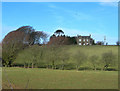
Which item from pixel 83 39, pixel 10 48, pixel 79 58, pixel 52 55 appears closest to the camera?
pixel 79 58

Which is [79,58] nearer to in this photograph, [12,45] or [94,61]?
[94,61]

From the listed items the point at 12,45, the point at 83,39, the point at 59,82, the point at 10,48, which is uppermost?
the point at 83,39

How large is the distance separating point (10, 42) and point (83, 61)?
13538 mm

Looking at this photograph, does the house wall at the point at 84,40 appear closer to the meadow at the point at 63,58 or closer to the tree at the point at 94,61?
the meadow at the point at 63,58

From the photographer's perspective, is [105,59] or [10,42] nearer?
[105,59]

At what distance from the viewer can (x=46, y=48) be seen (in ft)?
107

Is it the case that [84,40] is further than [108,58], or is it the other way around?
[84,40]

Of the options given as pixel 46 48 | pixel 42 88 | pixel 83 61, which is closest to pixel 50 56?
pixel 46 48

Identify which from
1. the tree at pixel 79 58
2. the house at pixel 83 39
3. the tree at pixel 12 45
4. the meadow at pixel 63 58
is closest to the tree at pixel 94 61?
the meadow at pixel 63 58

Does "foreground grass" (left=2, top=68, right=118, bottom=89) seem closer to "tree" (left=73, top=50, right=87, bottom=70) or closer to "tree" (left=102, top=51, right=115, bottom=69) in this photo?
"tree" (left=102, top=51, right=115, bottom=69)

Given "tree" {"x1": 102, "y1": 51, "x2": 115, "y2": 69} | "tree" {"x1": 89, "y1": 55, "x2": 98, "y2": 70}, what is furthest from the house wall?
"tree" {"x1": 102, "y1": 51, "x2": 115, "y2": 69}

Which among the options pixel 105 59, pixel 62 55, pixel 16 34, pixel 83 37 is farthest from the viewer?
pixel 83 37

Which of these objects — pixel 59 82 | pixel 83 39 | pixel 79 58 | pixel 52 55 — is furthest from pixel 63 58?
pixel 83 39

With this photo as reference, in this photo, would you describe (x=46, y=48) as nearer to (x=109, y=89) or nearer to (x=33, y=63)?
(x=33, y=63)
